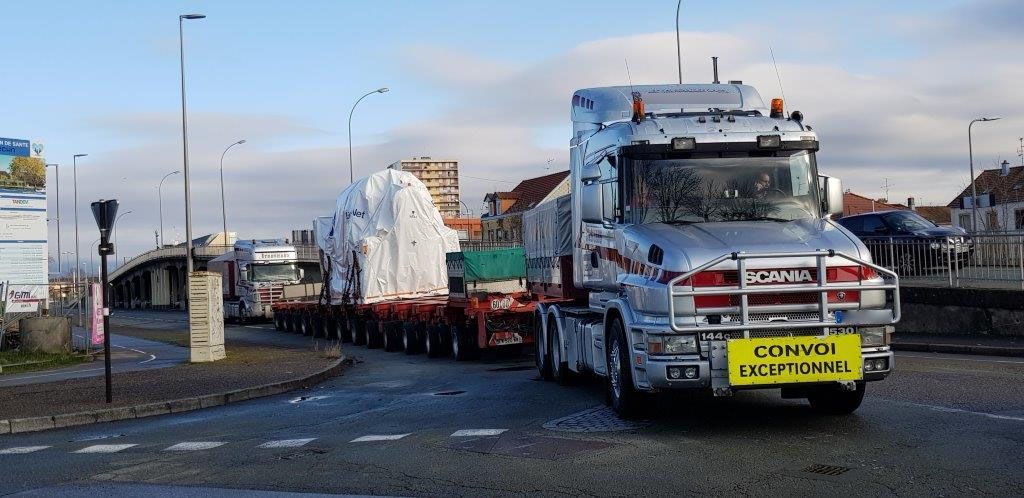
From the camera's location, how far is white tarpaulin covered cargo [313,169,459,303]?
2884 cm

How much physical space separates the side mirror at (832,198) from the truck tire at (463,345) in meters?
12.5

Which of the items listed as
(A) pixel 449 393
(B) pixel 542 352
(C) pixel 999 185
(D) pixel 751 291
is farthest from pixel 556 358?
(C) pixel 999 185

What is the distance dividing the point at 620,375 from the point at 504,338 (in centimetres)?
1051

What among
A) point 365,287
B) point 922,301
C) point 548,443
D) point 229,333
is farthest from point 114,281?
point 548,443

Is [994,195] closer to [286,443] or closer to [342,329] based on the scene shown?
[342,329]

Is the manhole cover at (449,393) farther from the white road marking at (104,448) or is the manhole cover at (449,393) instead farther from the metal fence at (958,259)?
the metal fence at (958,259)

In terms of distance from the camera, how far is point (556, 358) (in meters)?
14.4

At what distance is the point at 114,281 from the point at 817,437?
124 meters

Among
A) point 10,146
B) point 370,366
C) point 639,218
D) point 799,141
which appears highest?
point 10,146

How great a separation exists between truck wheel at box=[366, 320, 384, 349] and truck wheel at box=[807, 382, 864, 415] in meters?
19.5

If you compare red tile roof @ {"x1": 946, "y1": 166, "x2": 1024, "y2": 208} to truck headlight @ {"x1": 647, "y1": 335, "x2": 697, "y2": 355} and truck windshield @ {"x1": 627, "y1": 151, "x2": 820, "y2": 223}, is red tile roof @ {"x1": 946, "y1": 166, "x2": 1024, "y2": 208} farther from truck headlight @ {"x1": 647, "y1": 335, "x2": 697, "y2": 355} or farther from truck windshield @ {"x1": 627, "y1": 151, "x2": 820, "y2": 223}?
truck headlight @ {"x1": 647, "y1": 335, "x2": 697, "y2": 355}

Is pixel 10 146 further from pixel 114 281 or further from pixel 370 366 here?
pixel 114 281

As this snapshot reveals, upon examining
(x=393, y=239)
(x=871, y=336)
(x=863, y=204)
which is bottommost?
(x=871, y=336)

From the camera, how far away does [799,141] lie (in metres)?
10.3
